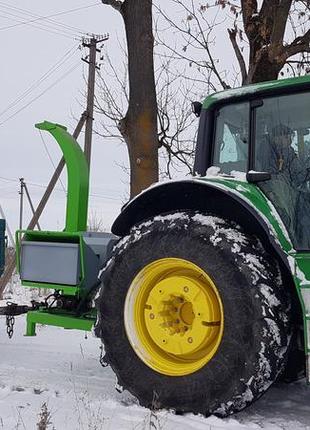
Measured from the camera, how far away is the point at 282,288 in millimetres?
3195

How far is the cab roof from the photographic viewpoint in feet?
11.1

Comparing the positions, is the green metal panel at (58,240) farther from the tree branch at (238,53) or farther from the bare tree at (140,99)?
the tree branch at (238,53)

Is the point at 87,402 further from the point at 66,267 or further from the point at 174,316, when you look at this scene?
the point at 66,267

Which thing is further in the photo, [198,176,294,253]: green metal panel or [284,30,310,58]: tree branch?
[284,30,310,58]: tree branch

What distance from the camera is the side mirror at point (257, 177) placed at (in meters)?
3.43

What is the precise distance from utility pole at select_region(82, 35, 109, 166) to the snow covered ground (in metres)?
8.77

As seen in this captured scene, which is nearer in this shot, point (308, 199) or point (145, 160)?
point (308, 199)

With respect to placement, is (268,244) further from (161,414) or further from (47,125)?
(47,125)

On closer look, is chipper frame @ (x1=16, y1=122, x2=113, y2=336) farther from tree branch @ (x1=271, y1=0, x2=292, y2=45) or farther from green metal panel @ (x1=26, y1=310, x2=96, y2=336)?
tree branch @ (x1=271, y1=0, x2=292, y2=45)

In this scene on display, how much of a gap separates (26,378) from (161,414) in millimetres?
1318

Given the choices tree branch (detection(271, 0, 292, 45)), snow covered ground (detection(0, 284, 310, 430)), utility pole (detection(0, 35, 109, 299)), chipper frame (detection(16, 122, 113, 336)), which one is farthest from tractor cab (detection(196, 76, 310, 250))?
utility pole (detection(0, 35, 109, 299))

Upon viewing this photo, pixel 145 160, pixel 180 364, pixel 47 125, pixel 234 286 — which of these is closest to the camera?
pixel 234 286

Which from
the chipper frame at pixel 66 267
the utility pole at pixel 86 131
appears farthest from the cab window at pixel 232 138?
the utility pole at pixel 86 131

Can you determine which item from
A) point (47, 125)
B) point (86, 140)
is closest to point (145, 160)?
point (47, 125)
